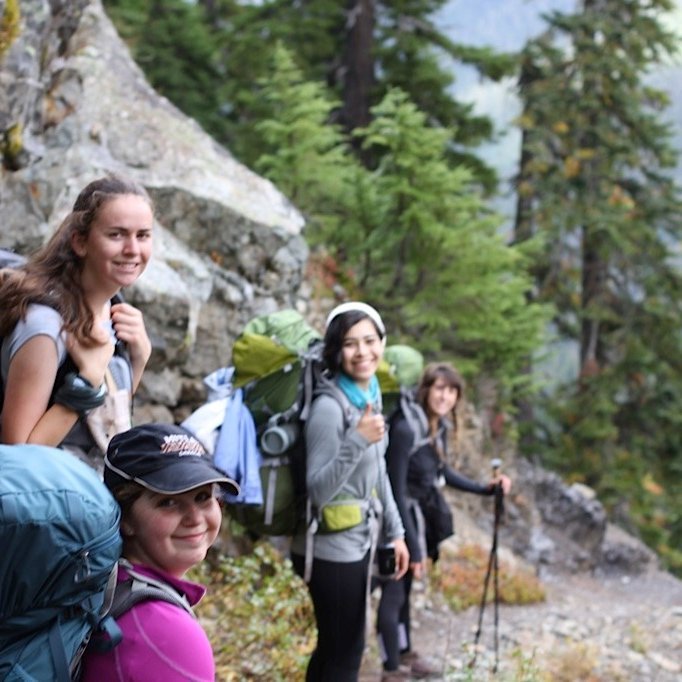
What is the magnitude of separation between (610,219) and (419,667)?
15291 mm

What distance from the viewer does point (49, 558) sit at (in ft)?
5.37

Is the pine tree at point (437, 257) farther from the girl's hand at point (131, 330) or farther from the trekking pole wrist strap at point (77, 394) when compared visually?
the trekking pole wrist strap at point (77, 394)

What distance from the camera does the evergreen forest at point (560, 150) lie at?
16.9 m

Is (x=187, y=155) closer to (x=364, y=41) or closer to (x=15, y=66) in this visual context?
(x=15, y=66)

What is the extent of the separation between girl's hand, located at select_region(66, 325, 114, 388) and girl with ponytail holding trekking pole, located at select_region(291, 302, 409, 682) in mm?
1457

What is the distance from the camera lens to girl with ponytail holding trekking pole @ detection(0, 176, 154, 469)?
266 centimetres

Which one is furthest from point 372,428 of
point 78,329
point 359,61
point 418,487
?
point 359,61

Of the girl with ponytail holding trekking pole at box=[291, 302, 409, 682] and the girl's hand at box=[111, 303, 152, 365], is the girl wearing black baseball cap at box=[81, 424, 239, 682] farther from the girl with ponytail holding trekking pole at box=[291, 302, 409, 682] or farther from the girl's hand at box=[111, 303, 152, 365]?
the girl with ponytail holding trekking pole at box=[291, 302, 409, 682]

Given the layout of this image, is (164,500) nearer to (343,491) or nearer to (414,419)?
(343,491)

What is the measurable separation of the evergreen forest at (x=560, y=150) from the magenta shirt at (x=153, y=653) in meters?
11.2

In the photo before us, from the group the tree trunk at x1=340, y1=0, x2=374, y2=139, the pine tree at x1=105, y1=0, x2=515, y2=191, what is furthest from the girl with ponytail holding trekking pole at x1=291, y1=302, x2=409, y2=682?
the tree trunk at x1=340, y1=0, x2=374, y2=139

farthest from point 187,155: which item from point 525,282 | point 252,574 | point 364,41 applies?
point 364,41

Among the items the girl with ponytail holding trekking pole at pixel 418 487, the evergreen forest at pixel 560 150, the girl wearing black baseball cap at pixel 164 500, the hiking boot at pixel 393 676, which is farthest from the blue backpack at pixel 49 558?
the evergreen forest at pixel 560 150

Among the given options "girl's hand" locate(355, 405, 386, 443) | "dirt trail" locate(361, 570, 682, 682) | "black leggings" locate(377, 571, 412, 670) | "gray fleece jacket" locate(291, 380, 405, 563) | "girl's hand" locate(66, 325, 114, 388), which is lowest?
"dirt trail" locate(361, 570, 682, 682)
